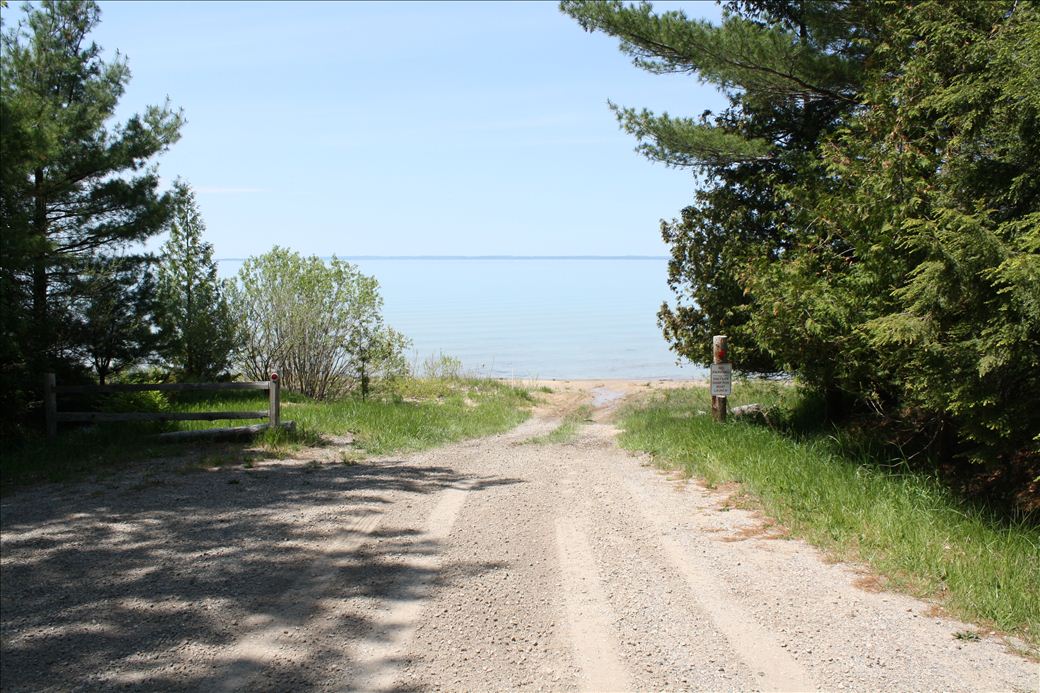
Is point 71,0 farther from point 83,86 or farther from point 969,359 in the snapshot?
point 969,359

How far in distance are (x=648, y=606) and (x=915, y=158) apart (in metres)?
6.25

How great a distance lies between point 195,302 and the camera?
1666cm

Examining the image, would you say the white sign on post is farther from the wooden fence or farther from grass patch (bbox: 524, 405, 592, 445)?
the wooden fence

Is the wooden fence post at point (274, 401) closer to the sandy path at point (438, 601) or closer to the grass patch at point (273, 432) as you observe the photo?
the grass patch at point (273, 432)

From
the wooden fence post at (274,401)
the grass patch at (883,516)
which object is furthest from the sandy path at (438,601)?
the wooden fence post at (274,401)

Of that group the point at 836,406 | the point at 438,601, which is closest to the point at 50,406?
the point at 438,601

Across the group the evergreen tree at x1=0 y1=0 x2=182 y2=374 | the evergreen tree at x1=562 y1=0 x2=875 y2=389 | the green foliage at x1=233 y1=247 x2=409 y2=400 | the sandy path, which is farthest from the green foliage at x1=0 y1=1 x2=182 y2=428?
the evergreen tree at x1=562 y1=0 x2=875 y2=389

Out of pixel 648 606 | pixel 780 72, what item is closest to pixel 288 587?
pixel 648 606

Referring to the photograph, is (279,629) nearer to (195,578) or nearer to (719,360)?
(195,578)

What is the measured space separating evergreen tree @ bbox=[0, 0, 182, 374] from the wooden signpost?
10090 mm

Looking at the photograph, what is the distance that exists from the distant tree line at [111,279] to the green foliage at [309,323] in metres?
0.03

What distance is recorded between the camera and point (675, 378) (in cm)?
2914

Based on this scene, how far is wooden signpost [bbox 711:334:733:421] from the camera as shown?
12055mm

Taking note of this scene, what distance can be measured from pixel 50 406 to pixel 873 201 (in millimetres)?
10817
